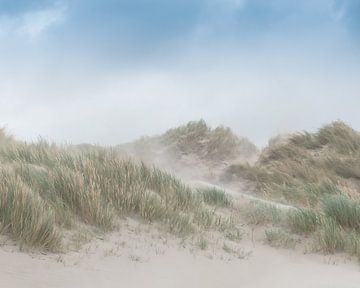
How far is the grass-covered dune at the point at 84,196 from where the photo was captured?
5.83 m

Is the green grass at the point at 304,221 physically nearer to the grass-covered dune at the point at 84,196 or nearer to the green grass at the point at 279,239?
the green grass at the point at 279,239

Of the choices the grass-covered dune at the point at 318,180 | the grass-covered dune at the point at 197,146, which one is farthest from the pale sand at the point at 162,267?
the grass-covered dune at the point at 197,146

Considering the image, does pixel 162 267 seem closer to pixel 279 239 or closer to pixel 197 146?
pixel 279 239

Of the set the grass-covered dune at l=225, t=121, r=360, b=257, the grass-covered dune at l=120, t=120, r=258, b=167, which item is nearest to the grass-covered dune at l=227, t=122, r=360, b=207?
the grass-covered dune at l=225, t=121, r=360, b=257

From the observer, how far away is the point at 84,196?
6719 millimetres

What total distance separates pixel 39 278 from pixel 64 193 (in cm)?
Answer: 177

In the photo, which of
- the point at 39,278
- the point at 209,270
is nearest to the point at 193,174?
the point at 209,270

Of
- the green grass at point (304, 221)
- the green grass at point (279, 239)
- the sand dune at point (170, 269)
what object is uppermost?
the green grass at point (304, 221)

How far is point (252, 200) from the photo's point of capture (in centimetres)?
907

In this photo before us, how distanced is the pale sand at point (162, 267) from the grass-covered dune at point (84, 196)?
25 centimetres

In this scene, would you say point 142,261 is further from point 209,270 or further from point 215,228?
point 215,228

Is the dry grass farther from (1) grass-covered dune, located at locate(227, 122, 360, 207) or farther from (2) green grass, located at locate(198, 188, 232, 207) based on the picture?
(2) green grass, located at locate(198, 188, 232, 207)

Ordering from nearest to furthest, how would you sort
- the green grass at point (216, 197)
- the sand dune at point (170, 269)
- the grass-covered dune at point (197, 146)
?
the sand dune at point (170, 269)
the green grass at point (216, 197)
the grass-covered dune at point (197, 146)

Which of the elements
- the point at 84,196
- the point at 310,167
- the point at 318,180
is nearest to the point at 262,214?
the point at 84,196
